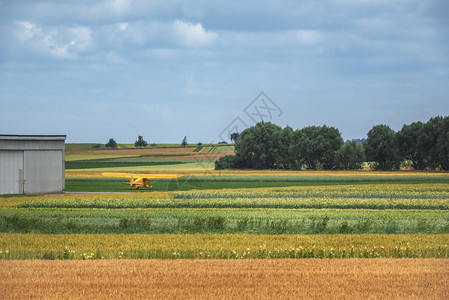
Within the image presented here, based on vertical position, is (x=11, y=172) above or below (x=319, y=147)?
below

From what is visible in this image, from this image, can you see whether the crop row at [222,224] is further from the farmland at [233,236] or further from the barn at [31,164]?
the barn at [31,164]

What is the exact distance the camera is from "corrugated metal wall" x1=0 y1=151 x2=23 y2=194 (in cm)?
4153

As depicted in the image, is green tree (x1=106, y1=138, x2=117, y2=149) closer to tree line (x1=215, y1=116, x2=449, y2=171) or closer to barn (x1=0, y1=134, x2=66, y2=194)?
tree line (x1=215, y1=116, x2=449, y2=171)

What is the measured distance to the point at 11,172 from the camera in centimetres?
4194

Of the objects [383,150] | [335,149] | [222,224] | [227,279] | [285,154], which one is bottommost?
[227,279]

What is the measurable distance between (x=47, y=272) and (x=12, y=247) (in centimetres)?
528

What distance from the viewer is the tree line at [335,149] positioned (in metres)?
94.8

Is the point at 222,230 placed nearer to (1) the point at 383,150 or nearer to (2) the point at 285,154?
(2) the point at 285,154

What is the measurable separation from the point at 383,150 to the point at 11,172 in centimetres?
7283

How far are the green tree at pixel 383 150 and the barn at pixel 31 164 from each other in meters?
68.0

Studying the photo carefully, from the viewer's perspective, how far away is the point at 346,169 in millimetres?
96375

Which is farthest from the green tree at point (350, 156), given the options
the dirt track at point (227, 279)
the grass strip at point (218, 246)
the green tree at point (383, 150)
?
the dirt track at point (227, 279)


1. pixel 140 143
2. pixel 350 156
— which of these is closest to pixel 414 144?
pixel 350 156

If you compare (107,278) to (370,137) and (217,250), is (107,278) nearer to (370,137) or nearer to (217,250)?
(217,250)
